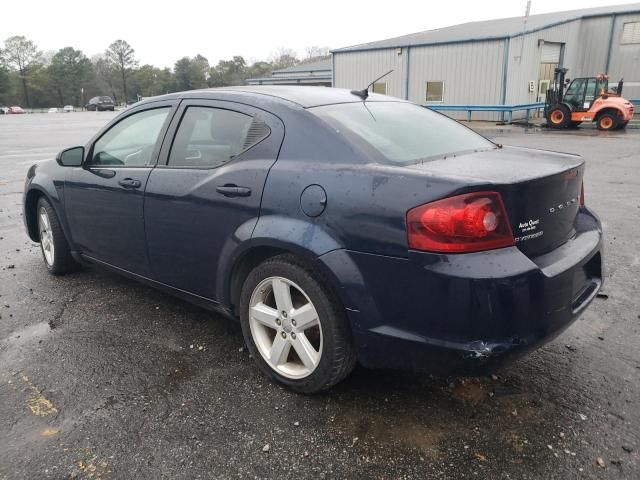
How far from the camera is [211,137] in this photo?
3193 millimetres

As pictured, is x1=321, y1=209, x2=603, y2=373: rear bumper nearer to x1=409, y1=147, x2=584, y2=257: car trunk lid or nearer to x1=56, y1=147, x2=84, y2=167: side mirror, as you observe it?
x1=409, y1=147, x2=584, y2=257: car trunk lid

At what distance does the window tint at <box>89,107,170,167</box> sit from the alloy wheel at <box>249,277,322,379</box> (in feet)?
4.45

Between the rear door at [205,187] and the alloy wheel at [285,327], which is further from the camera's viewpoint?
the rear door at [205,187]

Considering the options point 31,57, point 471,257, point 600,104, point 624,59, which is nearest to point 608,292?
point 471,257

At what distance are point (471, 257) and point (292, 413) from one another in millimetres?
1218

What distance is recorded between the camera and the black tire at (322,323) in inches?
99.7

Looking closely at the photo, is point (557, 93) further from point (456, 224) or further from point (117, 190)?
point (456, 224)

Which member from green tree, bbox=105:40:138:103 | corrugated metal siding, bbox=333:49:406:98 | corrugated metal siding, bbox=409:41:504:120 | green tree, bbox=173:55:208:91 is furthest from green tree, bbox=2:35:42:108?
corrugated metal siding, bbox=409:41:504:120

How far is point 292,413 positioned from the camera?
266cm

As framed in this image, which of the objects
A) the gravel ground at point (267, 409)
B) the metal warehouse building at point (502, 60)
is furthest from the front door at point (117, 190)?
the metal warehouse building at point (502, 60)

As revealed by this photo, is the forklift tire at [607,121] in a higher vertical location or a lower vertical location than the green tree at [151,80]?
lower

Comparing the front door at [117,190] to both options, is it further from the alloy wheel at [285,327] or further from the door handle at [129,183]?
the alloy wheel at [285,327]

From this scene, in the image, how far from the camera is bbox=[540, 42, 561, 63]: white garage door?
82.5 ft

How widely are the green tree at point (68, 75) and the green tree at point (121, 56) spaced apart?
6.35 meters
